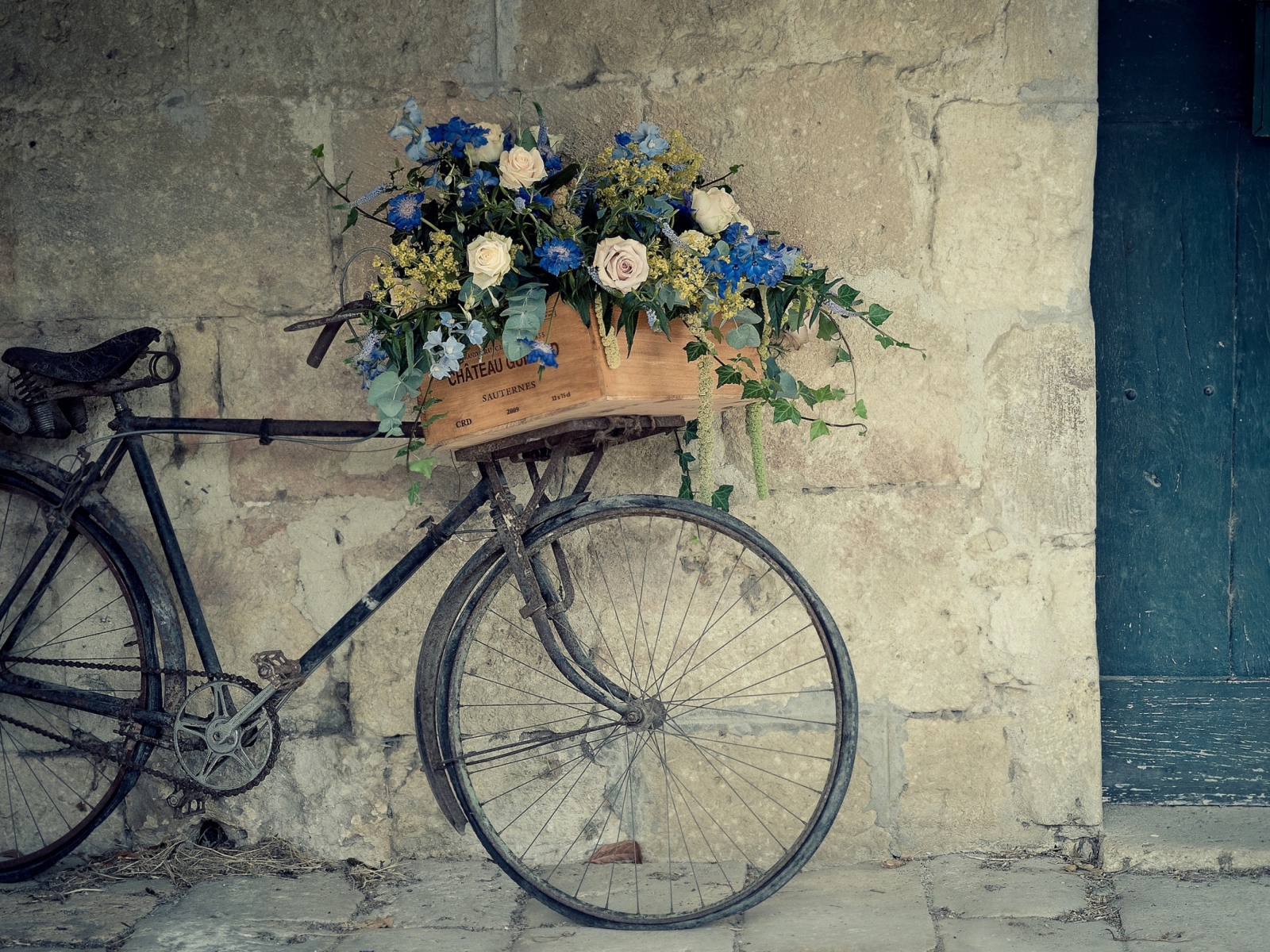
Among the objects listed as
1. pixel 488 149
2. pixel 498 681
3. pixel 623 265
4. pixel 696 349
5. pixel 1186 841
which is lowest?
pixel 1186 841

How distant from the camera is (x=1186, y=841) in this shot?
9.42 ft

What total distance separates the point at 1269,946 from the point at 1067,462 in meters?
1.12

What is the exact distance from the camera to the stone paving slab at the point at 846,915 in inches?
100

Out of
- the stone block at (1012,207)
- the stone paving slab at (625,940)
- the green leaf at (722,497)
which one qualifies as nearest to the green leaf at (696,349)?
the green leaf at (722,497)

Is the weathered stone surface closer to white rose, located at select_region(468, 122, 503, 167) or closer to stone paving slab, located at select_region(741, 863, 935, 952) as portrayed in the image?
stone paving slab, located at select_region(741, 863, 935, 952)

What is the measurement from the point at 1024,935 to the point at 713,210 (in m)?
1.68

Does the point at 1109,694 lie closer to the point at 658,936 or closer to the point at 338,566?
the point at 658,936

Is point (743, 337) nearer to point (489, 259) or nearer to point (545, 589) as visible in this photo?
point (489, 259)

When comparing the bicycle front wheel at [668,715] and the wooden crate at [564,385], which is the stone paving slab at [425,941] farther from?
the wooden crate at [564,385]

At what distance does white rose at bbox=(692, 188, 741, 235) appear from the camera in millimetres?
2432

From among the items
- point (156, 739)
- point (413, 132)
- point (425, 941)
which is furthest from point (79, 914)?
point (413, 132)

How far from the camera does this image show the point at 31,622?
314 cm

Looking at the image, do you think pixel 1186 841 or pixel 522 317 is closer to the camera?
pixel 522 317

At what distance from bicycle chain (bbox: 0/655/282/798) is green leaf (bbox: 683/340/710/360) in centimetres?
133
